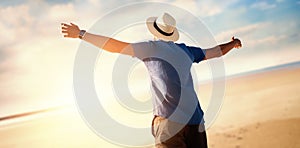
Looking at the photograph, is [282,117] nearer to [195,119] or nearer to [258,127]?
[258,127]

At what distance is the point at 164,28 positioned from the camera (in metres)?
2.19

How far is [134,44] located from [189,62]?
1.35ft

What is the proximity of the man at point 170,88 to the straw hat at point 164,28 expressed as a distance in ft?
0.20

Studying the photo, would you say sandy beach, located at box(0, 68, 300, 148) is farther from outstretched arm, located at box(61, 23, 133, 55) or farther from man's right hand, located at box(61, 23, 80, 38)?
man's right hand, located at box(61, 23, 80, 38)

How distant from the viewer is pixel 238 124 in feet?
16.9

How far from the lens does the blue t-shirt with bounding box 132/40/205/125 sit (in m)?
1.91

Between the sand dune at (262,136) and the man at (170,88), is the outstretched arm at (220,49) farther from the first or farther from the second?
the sand dune at (262,136)

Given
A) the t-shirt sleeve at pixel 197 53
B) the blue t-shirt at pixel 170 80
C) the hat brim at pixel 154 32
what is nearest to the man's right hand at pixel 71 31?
the blue t-shirt at pixel 170 80

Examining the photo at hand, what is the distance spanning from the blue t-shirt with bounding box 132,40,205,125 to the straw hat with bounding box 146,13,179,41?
0.45ft

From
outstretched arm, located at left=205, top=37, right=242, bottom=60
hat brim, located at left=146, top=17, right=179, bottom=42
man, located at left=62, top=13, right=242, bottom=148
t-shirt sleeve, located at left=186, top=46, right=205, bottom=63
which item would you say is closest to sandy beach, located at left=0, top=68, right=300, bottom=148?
outstretched arm, located at left=205, top=37, right=242, bottom=60

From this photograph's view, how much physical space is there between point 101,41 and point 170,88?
45cm

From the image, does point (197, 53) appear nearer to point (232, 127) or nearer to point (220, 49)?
point (220, 49)

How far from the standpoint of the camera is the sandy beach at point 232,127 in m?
4.29

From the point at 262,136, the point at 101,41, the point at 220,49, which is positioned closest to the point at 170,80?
the point at 101,41
